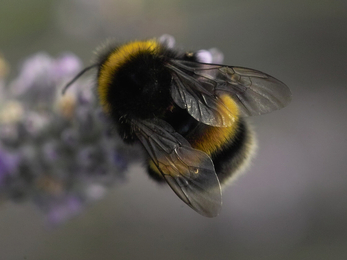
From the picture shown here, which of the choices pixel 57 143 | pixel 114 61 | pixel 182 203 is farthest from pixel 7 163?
pixel 182 203

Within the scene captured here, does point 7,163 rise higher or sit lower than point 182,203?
higher

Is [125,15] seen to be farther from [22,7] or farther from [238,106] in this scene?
[238,106]

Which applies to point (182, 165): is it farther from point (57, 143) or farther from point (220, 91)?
point (57, 143)

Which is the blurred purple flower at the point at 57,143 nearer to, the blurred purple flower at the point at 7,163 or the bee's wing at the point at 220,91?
the blurred purple flower at the point at 7,163

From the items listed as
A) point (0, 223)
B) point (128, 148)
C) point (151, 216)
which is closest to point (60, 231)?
point (0, 223)

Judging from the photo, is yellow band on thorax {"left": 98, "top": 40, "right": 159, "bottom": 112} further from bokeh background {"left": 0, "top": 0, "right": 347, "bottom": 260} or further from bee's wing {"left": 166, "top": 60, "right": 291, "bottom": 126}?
bokeh background {"left": 0, "top": 0, "right": 347, "bottom": 260}

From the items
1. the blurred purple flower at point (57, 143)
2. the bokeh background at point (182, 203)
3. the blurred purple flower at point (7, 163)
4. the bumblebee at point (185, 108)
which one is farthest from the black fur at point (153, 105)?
the bokeh background at point (182, 203)
